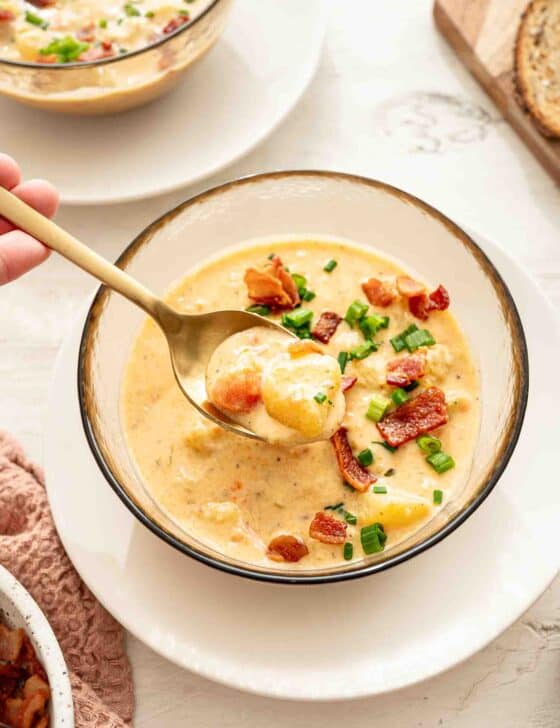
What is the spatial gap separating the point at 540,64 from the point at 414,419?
197 cm

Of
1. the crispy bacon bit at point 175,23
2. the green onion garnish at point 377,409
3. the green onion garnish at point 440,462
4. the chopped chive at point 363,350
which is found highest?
the crispy bacon bit at point 175,23

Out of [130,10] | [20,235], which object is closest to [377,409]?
[20,235]

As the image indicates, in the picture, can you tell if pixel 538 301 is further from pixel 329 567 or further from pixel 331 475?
pixel 329 567

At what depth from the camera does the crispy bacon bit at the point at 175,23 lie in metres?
4.21

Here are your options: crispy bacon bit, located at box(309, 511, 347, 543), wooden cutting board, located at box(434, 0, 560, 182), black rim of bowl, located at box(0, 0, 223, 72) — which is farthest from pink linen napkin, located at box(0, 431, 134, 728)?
wooden cutting board, located at box(434, 0, 560, 182)

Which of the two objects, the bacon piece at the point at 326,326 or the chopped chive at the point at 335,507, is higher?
the bacon piece at the point at 326,326

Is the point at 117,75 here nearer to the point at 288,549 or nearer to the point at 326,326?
the point at 326,326

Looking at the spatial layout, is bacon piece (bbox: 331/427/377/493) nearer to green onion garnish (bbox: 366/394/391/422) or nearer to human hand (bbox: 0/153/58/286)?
green onion garnish (bbox: 366/394/391/422)

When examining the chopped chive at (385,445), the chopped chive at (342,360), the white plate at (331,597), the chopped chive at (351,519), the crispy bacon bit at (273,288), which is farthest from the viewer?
the crispy bacon bit at (273,288)

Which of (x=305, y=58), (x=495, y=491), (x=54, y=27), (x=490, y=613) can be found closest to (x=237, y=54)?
(x=305, y=58)

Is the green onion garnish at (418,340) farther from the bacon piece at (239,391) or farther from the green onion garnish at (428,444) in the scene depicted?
the bacon piece at (239,391)

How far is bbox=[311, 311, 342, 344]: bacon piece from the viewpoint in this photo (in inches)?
128

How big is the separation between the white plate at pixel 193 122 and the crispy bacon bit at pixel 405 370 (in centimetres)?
125

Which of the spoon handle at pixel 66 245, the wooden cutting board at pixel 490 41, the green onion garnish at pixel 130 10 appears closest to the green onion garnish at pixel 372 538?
the spoon handle at pixel 66 245
